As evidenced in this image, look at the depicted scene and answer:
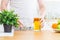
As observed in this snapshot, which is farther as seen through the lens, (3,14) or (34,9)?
(34,9)

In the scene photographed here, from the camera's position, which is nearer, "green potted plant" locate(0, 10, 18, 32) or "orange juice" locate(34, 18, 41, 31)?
"green potted plant" locate(0, 10, 18, 32)

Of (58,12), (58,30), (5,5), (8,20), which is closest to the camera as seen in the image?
(8,20)

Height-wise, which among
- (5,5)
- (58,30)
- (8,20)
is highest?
(5,5)

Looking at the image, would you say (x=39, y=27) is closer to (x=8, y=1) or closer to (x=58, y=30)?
(x=58, y=30)

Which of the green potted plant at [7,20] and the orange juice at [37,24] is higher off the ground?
the green potted plant at [7,20]

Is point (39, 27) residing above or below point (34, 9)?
below

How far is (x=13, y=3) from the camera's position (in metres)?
2.48

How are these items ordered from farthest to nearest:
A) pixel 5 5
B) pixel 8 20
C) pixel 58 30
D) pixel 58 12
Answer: pixel 58 12 → pixel 5 5 → pixel 58 30 → pixel 8 20

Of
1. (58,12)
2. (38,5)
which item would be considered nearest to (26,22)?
(38,5)

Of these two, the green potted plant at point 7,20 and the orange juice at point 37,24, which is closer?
the green potted plant at point 7,20

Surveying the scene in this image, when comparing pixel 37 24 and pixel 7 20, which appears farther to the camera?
pixel 37 24

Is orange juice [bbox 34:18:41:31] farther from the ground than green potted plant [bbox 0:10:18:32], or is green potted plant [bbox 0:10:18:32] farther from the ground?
green potted plant [bbox 0:10:18:32]

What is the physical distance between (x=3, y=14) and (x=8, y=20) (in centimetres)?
7

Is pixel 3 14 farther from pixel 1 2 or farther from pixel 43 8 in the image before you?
pixel 43 8
